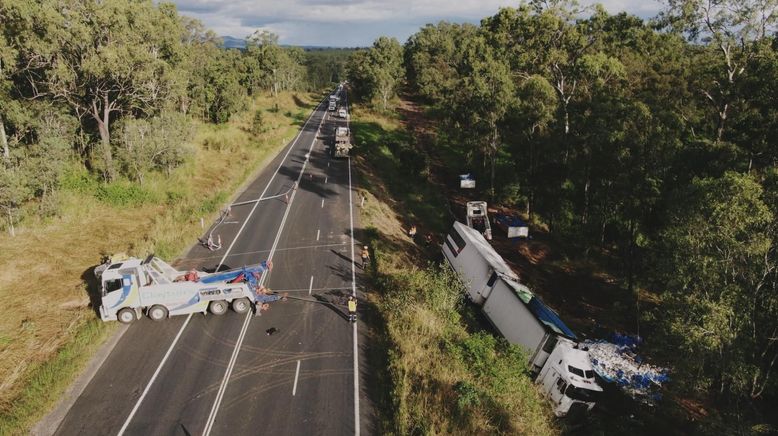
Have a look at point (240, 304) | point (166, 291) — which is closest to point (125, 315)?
point (166, 291)

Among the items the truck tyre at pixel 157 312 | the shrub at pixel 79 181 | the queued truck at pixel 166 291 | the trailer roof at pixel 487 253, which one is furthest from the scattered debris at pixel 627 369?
the shrub at pixel 79 181

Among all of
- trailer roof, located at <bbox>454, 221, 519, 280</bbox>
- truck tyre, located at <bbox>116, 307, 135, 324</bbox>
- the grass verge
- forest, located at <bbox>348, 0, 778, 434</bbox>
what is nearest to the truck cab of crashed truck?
the grass verge

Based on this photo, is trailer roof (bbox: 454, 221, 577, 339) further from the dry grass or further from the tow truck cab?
the dry grass

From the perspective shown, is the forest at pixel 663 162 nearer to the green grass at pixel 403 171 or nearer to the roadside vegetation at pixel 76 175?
the green grass at pixel 403 171

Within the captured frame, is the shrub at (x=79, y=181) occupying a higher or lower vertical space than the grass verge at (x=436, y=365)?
higher

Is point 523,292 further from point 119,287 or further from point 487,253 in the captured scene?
point 119,287

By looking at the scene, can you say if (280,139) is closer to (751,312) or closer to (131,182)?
(131,182)
